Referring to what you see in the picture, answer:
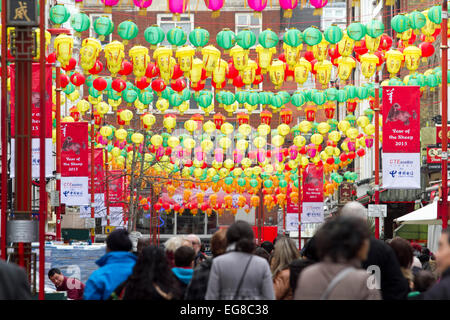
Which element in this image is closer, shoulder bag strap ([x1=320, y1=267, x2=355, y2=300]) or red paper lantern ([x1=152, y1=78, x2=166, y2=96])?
shoulder bag strap ([x1=320, y1=267, x2=355, y2=300])

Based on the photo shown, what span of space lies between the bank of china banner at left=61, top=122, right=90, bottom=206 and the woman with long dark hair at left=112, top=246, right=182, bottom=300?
17.3 meters

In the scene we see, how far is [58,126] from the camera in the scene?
23.1m

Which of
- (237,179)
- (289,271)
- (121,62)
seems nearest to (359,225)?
(289,271)

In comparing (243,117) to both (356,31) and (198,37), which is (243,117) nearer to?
(198,37)

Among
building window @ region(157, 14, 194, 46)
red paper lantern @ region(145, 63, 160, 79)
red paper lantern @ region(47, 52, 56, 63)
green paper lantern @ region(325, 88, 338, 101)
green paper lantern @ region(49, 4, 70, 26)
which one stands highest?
building window @ region(157, 14, 194, 46)

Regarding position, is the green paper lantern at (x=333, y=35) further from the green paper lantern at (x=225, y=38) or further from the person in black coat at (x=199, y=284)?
the person in black coat at (x=199, y=284)

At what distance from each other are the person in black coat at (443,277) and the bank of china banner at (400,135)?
544 inches

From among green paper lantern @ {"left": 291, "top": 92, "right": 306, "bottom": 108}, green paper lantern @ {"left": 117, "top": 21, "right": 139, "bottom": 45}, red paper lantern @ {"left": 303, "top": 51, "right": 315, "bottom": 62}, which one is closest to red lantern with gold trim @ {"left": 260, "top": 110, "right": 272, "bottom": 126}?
green paper lantern @ {"left": 291, "top": 92, "right": 306, "bottom": 108}

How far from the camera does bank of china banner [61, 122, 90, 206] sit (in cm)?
2542

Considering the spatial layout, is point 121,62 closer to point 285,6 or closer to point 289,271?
point 285,6

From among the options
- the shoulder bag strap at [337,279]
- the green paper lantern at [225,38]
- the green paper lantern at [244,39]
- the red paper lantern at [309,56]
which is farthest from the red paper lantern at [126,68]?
the shoulder bag strap at [337,279]

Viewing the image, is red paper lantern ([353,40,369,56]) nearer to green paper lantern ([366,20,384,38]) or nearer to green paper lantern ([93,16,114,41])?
green paper lantern ([366,20,384,38])

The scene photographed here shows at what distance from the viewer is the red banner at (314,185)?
4025 cm

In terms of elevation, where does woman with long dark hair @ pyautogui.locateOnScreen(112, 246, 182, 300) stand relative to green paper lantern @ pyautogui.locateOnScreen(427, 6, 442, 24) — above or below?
below
